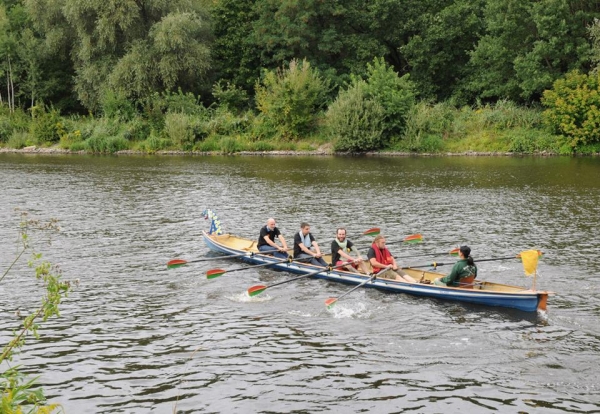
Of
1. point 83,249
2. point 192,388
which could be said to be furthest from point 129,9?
point 192,388

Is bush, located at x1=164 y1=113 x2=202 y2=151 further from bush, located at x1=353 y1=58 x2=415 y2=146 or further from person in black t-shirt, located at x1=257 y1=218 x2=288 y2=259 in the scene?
person in black t-shirt, located at x1=257 y1=218 x2=288 y2=259

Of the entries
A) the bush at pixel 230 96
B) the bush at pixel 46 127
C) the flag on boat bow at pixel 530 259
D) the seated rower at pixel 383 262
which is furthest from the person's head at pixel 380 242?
the bush at pixel 46 127

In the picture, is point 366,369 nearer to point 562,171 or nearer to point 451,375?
point 451,375

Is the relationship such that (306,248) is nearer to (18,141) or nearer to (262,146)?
(262,146)

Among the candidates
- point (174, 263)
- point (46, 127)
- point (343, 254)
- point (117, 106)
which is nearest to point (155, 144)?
point (117, 106)

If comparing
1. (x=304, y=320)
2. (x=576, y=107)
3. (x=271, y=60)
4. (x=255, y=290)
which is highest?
(x=271, y=60)

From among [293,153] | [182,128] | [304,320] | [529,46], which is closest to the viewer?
[304,320]

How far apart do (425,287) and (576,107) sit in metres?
41.4

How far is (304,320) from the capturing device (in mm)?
17266

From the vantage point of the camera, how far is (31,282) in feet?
67.5

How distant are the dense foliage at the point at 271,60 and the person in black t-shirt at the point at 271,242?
35.6 m

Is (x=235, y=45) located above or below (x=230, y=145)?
above

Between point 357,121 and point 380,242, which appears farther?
point 357,121

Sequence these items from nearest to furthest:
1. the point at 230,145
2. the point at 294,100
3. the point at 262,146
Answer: the point at 294,100
the point at 262,146
the point at 230,145
